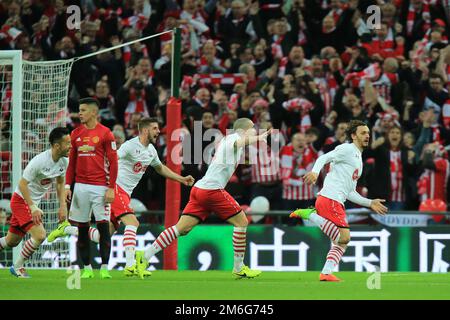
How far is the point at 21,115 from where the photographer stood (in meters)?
14.9

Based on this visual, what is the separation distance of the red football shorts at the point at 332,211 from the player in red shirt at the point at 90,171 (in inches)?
98.4

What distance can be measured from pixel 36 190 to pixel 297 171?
5.30 m

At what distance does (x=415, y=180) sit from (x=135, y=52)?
20.5 ft

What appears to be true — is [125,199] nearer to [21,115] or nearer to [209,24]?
[21,115]

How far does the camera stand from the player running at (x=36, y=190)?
12.5 m

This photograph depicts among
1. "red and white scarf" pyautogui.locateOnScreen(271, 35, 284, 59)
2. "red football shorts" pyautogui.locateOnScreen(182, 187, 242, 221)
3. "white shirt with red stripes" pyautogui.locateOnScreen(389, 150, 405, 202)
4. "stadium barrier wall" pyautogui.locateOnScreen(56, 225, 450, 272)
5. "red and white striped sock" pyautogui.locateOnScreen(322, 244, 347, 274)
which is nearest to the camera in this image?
"red and white striped sock" pyautogui.locateOnScreen(322, 244, 347, 274)

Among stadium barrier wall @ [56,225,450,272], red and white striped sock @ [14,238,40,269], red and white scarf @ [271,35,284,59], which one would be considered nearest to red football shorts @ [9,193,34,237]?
red and white striped sock @ [14,238,40,269]

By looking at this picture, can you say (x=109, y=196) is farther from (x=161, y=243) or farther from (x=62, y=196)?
(x=161, y=243)

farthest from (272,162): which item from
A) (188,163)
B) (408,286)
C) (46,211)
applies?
(408,286)

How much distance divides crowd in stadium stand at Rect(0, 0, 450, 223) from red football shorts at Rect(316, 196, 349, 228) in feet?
14.1

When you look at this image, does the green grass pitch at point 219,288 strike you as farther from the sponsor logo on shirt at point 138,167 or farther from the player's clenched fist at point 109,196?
the sponsor logo on shirt at point 138,167

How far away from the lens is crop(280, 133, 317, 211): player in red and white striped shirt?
55.2ft

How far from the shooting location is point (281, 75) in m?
18.7

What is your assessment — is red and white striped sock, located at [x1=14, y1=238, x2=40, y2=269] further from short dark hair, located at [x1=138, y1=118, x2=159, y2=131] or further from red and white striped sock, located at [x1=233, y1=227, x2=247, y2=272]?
red and white striped sock, located at [x1=233, y1=227, x2=247, y2=272]
